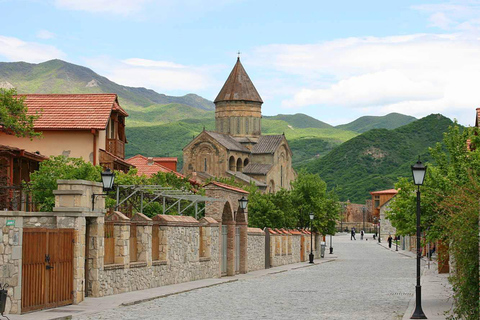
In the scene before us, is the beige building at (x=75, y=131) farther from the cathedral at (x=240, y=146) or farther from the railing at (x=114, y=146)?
the cathedral at (x=240, y=146)

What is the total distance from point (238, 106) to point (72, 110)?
65882 mm

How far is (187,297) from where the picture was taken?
834 inches

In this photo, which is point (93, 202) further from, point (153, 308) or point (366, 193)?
point (366, 193)

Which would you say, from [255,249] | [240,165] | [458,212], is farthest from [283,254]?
[240,165]

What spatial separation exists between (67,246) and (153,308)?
8.11 ft

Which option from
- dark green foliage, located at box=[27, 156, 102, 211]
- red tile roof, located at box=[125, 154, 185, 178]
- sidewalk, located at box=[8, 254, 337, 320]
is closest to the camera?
sidewalk, located at box=[8, 254, 337, 320]

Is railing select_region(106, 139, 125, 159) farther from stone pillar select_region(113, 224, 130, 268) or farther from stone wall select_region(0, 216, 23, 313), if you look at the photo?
stone wall select_region(0, 216, 23, 313)

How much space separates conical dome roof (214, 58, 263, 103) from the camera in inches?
3964

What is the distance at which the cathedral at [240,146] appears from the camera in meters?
96.7

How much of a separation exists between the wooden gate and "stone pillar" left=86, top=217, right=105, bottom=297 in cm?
149

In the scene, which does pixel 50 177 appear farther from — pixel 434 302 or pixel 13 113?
pixel 434 302

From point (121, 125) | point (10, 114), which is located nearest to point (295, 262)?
point (121, 125)

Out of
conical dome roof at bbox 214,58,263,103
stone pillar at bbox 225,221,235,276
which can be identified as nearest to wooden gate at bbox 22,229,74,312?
stone pillar at bbox 225,221,235,276

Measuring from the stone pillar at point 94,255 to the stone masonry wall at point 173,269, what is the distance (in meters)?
0.30
